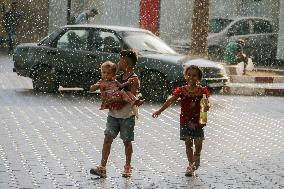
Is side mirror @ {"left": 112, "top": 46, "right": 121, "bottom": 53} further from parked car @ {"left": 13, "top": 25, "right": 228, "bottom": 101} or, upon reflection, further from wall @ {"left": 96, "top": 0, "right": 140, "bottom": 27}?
wall @ {"left": 96, "top": 0, "right": 140, "bottom": 27}

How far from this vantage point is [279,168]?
1011 cm

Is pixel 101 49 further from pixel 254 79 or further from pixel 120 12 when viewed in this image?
pixel 120 12

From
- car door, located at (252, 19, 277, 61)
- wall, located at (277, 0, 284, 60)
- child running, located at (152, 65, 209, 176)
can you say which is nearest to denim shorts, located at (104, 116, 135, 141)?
child running, located at (152, 65, 209, 176)

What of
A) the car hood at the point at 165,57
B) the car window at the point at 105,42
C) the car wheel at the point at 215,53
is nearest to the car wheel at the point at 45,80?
the car window at the point at 105,42

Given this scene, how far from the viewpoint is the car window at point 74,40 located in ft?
62.1

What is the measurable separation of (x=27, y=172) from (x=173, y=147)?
2.89m

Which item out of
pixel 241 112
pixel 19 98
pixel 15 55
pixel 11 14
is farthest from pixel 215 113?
pixel 11 14

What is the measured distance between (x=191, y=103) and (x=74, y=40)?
387 inches

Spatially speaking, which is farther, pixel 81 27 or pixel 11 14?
pixel 11 14

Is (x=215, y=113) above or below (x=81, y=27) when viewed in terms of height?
below

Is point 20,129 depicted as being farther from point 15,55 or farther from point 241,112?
point 15,55

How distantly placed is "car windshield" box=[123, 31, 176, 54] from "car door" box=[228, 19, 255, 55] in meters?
12.1

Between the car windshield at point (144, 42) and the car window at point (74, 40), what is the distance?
912mm

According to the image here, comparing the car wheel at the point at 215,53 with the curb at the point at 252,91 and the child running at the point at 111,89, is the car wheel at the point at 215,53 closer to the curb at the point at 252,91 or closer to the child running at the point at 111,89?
the curb at the point at 252,91
